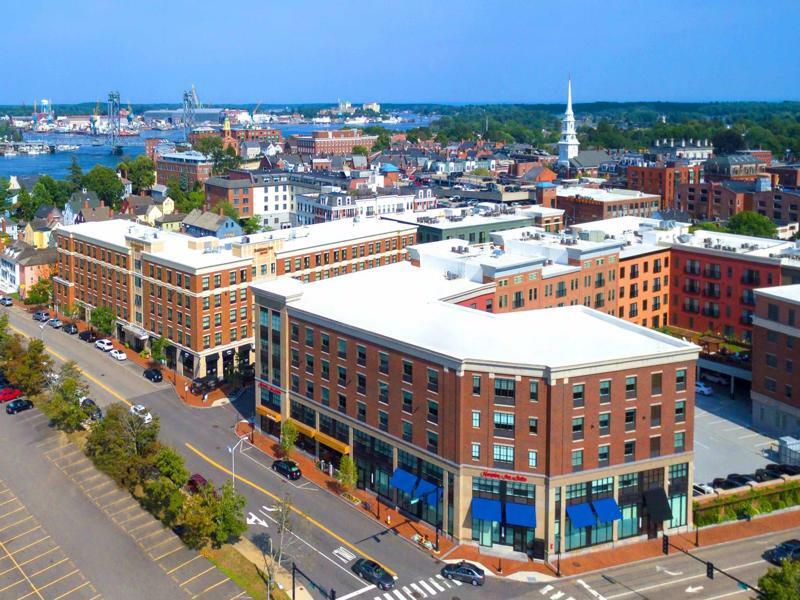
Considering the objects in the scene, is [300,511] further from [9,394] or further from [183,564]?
[9,394]

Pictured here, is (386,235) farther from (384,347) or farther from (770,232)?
(770,232)

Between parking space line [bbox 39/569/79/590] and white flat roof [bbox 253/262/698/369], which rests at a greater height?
white flat roof [bbox 253/262/698/369]

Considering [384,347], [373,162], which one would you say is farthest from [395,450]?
[373,162]

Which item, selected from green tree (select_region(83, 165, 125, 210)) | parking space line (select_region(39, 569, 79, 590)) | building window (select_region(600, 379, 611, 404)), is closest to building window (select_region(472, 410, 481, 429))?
building window (select_region(600, 379, 611, 404))

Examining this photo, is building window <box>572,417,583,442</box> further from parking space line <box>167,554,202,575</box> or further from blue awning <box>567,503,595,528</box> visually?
parking space line <box>167,554,202,575</box>

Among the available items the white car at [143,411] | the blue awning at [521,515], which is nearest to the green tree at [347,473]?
the blue awning at [521,515]

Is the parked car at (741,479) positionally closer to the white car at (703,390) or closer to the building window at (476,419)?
the white car at (703,390)
